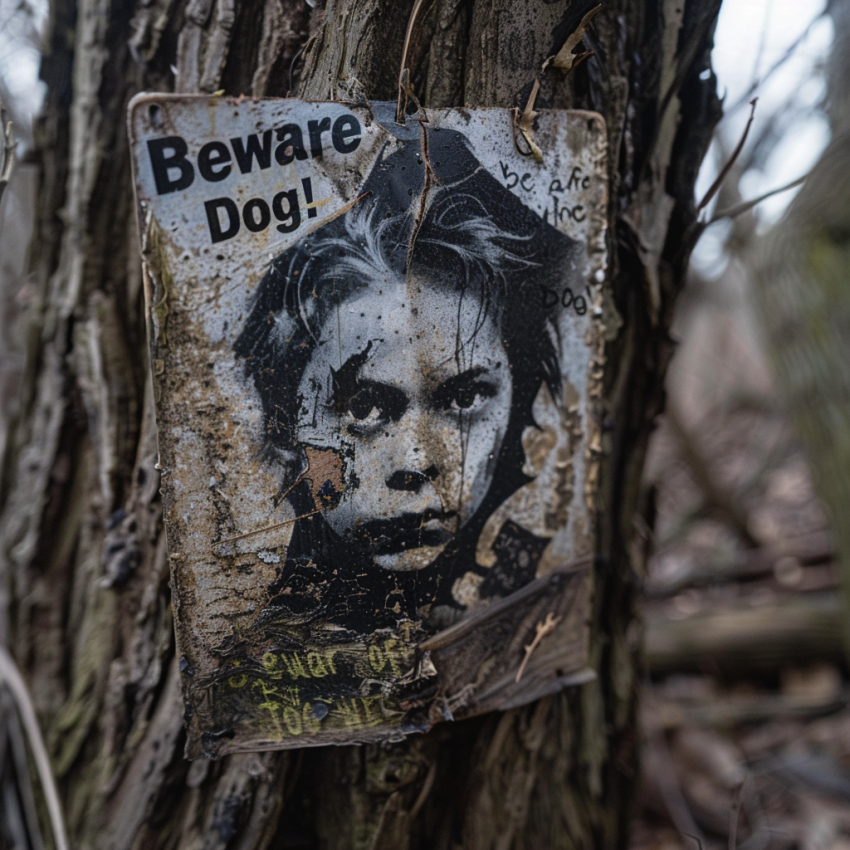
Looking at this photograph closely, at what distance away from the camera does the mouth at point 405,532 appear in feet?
2.24

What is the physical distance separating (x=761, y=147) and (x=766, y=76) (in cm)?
130

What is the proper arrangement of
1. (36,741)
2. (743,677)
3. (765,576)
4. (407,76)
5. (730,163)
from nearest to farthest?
1. (407,76)
2. (730,163)
3. (36,741)
4. (743,677)
5. (765,576)

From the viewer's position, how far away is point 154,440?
0.80m

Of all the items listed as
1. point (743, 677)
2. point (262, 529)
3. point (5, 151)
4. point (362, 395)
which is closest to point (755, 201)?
point (362, 395)

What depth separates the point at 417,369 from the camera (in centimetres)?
68

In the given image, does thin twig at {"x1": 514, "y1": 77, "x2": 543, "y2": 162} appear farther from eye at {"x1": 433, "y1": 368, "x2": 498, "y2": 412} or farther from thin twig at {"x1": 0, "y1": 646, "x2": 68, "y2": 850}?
thin twig at {"x1": 0, "y1": 646, "x2": 68, "y2": 850}

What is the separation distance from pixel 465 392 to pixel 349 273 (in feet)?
0.59

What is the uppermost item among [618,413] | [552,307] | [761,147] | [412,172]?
[761,147]

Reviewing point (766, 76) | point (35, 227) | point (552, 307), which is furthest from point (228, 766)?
point (766, 76)

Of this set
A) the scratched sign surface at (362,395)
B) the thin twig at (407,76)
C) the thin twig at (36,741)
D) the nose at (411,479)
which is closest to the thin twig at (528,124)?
the scratched sign surface at (362,395)

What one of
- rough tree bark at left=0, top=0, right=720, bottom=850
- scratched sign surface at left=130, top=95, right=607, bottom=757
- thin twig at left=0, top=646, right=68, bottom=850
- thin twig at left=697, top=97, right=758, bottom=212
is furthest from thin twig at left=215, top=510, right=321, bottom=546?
thin twig at left=697, top=97, right=758, bottom=212

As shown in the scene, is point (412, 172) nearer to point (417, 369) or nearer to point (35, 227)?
point (417, 369)

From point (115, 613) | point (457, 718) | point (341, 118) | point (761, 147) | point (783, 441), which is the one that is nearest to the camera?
point (341, 118)

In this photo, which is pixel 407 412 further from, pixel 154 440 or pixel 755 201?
pixel 755 201
